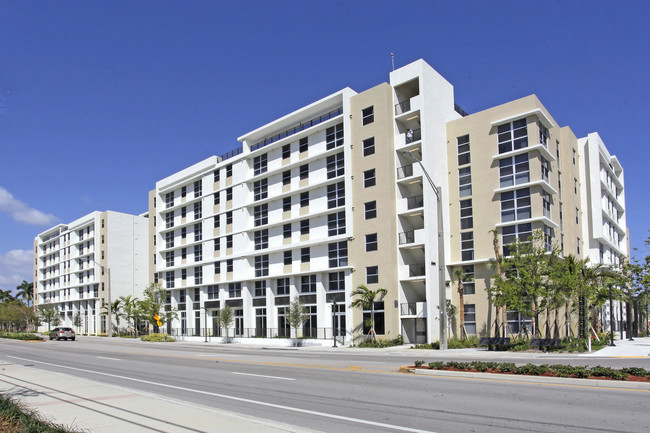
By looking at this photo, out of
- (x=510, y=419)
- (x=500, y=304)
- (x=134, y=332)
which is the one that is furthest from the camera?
(x=134, y=332)

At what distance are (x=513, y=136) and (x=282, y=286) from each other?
80.4 ft

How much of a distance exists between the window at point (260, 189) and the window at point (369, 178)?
45.6ft

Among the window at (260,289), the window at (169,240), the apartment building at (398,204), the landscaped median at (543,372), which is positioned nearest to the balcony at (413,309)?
the apartment building at (398,204)

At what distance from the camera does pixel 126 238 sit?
87.8 metres

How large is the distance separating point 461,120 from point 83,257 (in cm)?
7433

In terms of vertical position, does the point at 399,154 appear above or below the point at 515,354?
above

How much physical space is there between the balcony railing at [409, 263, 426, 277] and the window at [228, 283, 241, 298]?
70.3 feet

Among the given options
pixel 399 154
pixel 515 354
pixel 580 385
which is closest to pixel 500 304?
pixel 515 354

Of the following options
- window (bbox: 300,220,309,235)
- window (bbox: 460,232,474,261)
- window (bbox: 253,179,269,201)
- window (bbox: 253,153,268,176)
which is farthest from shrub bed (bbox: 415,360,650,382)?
window (bbox: 253,153,268,176)

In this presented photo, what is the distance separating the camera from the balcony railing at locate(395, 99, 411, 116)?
42.8 metres

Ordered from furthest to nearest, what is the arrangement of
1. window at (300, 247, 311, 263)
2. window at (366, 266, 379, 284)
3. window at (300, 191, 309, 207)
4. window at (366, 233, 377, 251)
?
1. window at (300, 191, 309, 207)
2. window at (300, 247, 311, 263)
3. window at (366, 233, 377, 251)
4. window at (366, 266, 379, 284)

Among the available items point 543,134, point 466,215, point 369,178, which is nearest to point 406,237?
point 466,215

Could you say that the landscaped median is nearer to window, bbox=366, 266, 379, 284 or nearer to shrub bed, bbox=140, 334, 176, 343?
window, bbox=366, 266, 379, 284

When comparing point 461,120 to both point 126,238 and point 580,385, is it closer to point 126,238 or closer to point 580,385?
point 580,385
